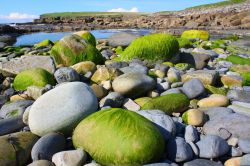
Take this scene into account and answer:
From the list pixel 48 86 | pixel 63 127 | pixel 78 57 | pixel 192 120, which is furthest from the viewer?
pixel 78 57

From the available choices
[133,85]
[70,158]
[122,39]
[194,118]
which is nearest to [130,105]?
[133,85]

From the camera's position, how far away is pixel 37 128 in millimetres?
5141

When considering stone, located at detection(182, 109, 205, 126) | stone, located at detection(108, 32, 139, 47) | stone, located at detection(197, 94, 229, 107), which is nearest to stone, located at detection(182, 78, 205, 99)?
stone, located at detection(197, 94, 229, 107)

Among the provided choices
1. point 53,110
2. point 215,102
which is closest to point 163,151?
point 53,110

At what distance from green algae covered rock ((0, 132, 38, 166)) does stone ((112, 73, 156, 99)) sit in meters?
2.08

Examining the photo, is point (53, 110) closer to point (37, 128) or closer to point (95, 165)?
point (37, 128)

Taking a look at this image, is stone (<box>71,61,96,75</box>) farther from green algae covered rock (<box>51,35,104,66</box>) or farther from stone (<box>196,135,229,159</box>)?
stone (<box>196,135,229,159</box>)

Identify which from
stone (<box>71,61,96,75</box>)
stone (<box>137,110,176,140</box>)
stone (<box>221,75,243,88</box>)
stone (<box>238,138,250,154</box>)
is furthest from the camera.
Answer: stone (<box>71,61,96,75</box>)

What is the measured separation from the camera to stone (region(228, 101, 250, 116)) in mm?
6119

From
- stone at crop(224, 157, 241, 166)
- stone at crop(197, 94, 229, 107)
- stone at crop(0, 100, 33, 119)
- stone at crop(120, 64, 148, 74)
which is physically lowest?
stone at crop(0, 100, 33, 119)

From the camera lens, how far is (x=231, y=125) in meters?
5.30

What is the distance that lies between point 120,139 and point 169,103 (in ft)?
6.22

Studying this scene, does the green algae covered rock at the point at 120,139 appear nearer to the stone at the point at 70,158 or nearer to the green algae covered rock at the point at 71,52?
the stone at the point at 70,158

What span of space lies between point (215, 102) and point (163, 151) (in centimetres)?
217
